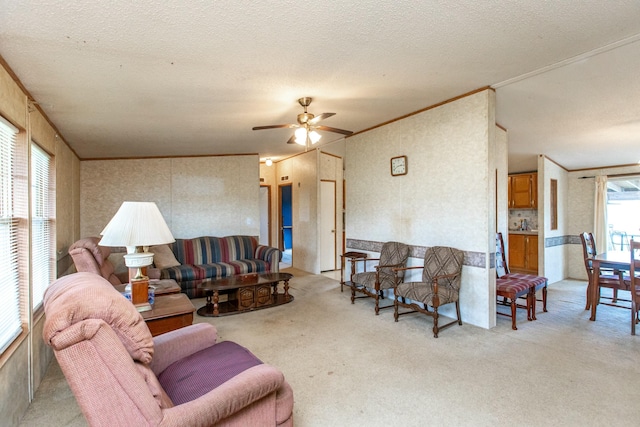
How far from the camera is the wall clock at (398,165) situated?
4.22m

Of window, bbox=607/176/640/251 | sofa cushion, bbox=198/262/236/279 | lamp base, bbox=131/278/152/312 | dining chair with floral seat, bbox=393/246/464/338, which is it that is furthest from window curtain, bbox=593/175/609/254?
lamp base, bbox=131/278/152/312

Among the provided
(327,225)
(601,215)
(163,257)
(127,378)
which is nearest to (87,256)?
(163,257)

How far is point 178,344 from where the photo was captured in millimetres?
1816

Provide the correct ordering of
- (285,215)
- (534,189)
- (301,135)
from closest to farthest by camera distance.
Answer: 1. (301,135)
2. (534,189)
3. (285,215)

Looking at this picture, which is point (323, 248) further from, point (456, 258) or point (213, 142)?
point (456, 258)

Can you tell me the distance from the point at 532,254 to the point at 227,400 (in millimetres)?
6556

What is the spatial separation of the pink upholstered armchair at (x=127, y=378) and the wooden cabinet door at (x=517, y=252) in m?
6.23

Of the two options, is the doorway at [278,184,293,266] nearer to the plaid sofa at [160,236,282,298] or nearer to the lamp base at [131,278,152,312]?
the plaid sofa at [160,236,282,298]

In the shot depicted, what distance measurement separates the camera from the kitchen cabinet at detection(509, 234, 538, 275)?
605 centimetres

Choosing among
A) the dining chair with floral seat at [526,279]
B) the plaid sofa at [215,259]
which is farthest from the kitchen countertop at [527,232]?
the plaid sofa at [215,259]

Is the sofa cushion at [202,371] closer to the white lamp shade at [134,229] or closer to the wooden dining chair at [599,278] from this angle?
the white lamp shade at [134,229]

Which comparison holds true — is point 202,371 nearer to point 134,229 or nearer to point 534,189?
point 134,229

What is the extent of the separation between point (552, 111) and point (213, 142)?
463 centimetres

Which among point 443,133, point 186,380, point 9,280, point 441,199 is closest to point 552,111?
point 443,133
